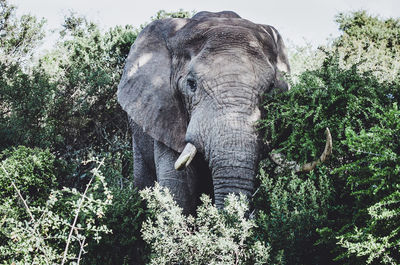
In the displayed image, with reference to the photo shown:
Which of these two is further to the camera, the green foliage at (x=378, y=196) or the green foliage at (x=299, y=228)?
the green foliage at (x=299, y=228)

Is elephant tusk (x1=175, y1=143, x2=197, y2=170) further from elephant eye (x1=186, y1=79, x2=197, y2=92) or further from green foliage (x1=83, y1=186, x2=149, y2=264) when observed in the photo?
green foliage (x1=83, y1=186, x2=149, y2=264)

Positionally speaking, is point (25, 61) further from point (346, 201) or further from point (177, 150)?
point (346, 201)

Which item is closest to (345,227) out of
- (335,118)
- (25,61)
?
(335,118)

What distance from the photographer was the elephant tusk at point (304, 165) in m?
4.27

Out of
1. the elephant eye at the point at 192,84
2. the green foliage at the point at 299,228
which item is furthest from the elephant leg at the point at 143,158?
the green foliage at the point at 299,228

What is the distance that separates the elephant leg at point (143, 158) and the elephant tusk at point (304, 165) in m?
2.30

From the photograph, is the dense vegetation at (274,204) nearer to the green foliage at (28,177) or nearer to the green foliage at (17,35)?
the green foliage at (28,177)

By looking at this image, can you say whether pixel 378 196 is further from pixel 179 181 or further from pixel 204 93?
pixel 179 181

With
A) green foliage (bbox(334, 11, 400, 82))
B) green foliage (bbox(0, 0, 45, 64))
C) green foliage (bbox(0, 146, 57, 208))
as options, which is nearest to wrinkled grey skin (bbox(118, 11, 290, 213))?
green foliage (bbox(0, 146, 57, 208))

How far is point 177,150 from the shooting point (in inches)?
219

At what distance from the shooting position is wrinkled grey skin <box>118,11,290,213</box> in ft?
15.6

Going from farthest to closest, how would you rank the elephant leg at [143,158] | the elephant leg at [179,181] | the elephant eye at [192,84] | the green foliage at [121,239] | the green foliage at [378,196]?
the elephant leg at [143,158]
the green foliage at [121,239]
the elephant leg at [179,181]
the elephant eye at [192,84]
the green foliage at [378,196]

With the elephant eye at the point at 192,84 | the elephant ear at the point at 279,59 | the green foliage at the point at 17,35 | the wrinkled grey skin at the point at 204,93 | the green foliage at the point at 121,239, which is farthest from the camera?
the green foliage at the point at 17,35

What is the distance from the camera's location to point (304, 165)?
184 inches
